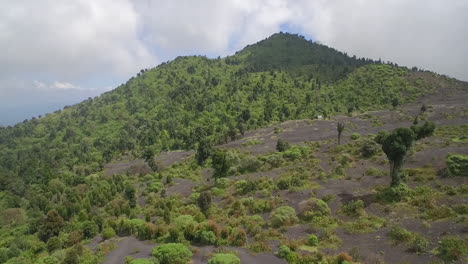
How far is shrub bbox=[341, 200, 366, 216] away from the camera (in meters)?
32.2

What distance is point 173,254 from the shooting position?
1003 inches

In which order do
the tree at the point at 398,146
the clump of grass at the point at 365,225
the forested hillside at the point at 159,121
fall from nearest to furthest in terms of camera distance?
the clump of grass at the point at 365,225, the tree at the point at 398,146, the forested hillside at the point at 159,121

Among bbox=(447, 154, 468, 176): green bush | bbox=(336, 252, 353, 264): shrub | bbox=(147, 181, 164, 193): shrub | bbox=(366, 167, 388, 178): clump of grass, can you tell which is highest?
bbox=(447, 154, 468, 176): green bush

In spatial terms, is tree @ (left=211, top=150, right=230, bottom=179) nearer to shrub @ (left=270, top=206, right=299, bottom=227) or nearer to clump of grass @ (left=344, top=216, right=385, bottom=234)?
shrub @ (left=270, top=206, right=299, bottom=227)

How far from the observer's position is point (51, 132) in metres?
169

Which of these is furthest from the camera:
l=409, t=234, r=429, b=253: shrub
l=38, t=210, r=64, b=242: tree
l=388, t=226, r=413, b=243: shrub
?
l=38, t=210, r=64, b=242: tree

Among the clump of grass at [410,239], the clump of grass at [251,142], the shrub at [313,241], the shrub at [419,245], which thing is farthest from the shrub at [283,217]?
the clump of grass at [251,142]

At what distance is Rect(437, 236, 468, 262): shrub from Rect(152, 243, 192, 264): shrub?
18.8 metres

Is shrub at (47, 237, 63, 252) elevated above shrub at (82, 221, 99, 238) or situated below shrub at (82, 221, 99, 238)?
Result: below

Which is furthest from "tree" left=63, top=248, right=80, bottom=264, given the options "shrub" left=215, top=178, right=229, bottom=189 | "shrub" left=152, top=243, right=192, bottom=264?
"shrub" left=215, top=178, right=229, bottom=189

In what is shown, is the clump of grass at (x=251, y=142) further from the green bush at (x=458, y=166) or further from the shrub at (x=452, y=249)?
the shrub at (x=452, y=249)

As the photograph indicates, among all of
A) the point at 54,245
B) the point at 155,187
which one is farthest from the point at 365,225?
the point at 155,187

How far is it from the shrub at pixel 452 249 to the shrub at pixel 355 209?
9.16 m

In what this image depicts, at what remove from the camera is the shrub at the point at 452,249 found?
21422 millimetres
